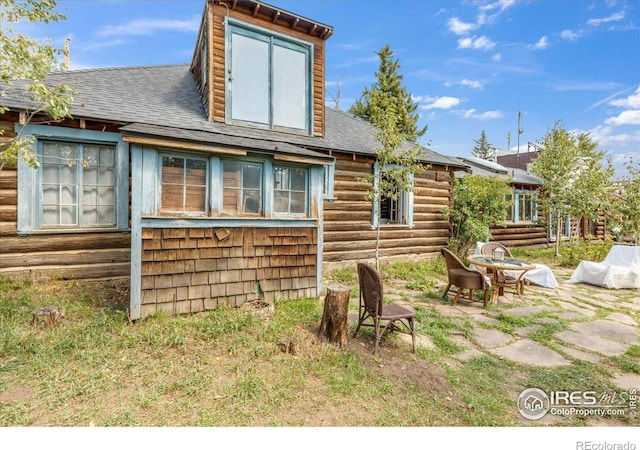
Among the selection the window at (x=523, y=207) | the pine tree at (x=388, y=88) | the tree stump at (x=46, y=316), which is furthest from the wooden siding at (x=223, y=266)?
the pine tree at (x=388, y=88)

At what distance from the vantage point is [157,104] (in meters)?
6.99

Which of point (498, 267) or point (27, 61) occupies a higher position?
point (27, 61)

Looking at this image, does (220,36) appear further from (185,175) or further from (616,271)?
(616,271)

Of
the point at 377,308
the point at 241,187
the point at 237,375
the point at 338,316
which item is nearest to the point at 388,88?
the point at 241,187

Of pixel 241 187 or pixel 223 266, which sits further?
pixel 241 187

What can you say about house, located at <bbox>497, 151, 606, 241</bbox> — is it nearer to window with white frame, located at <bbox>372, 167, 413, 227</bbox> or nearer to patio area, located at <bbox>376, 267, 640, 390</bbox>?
window with white frame, located at <bbox>372, 167, 413, 227</bbox>

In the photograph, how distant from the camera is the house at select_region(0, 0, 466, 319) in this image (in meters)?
4.71

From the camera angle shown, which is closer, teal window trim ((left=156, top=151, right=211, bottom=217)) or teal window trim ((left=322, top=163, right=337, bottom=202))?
teal window trim ((left=156, top=151, right=211, bottom=217))

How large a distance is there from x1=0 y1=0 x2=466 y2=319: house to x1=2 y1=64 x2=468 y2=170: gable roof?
47 millimetres

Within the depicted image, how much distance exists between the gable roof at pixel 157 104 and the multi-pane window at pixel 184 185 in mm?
462

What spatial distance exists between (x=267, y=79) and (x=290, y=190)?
3.57 m

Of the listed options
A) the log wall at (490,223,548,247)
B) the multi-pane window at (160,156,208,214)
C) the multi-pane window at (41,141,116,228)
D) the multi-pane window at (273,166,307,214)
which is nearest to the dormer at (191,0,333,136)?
the multi-pane window at (273,166,307,214)

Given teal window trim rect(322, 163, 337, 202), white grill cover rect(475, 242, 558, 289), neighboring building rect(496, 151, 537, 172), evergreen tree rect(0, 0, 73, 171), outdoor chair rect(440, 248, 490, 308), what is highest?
neighboring building rect(496, 151, 537, 172)

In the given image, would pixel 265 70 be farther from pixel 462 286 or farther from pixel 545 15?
pixel 462 286
